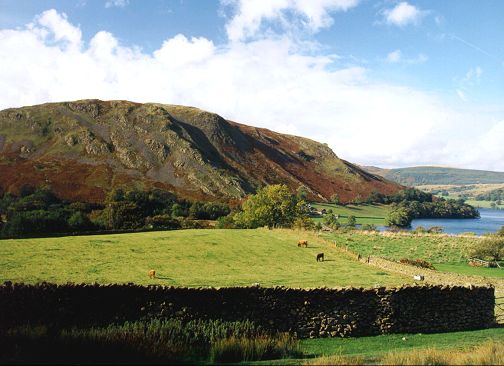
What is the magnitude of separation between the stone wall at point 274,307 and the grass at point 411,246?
2439cm

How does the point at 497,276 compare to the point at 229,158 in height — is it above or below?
below

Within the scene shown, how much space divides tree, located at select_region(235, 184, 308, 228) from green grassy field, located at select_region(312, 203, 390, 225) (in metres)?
57.3

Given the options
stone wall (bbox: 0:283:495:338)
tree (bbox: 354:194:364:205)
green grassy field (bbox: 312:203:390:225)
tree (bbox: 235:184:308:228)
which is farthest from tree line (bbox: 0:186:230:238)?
tree (bbox: 354:194:364:205)

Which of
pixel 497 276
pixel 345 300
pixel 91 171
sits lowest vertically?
pixel 497 276

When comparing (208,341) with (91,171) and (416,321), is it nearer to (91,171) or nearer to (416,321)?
(416,321)

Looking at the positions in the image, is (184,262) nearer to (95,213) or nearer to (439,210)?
(95,213)

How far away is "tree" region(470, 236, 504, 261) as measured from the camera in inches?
1903

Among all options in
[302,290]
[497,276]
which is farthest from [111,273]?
[497,276]

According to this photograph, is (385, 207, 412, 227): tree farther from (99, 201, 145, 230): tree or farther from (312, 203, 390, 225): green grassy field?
(99, 201, 145, 230): tree

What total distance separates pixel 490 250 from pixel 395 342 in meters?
35.7

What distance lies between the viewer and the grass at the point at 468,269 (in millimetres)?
40456

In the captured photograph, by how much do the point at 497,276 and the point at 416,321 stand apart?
22782 millimetres

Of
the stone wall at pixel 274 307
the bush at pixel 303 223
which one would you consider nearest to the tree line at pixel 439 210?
the bush at pixel 303 223

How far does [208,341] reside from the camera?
15586 mm
